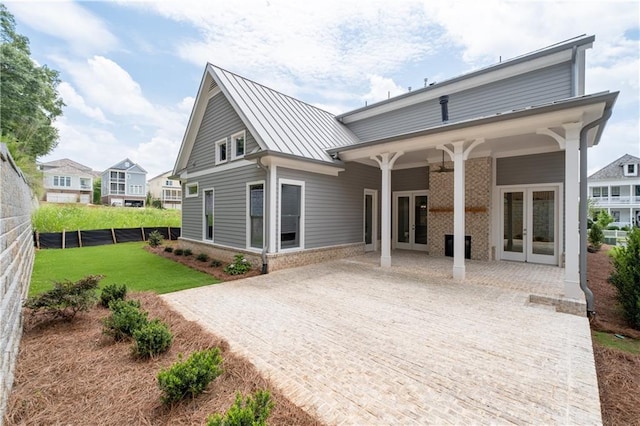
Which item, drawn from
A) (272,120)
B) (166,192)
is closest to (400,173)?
(272,120)

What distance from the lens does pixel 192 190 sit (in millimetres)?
12539

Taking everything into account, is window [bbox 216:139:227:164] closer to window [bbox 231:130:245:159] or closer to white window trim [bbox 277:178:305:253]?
window [bbox 231:130:245:159]

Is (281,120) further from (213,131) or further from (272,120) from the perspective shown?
(213,131)

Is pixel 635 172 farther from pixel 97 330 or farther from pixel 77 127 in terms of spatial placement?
pixel 77 127

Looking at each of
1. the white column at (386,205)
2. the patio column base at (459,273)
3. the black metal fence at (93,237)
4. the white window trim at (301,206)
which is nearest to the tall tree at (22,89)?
the black metal fence at (93,237)

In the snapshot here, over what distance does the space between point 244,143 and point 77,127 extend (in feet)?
73.7

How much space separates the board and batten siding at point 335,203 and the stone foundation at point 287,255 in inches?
8.6

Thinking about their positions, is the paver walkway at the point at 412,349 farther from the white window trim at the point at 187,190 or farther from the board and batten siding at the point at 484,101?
the board and batten siding at the point at 484,101

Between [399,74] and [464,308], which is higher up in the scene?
[399,74]

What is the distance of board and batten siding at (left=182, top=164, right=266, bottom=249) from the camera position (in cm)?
904

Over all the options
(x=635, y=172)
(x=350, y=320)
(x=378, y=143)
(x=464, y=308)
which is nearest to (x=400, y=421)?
(x=350, y=320)

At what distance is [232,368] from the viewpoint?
9.77 ft

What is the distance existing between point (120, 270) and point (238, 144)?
18.2 ft

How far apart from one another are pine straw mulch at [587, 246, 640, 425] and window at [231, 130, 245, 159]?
9.52 metres
